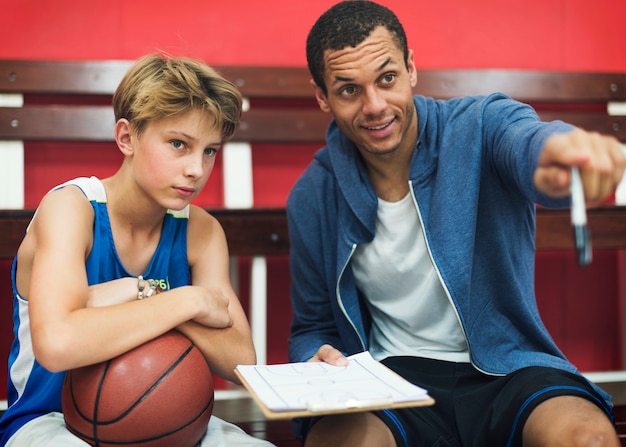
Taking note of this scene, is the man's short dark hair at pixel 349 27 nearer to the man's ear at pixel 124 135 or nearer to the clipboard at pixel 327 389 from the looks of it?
the man's ear at pixel 124 135

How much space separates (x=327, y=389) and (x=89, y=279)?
648mm

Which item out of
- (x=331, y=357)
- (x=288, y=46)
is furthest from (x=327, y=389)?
(x=288, y=46)

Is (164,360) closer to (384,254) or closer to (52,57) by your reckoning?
(384,254)

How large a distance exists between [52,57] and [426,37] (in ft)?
A: 4.87

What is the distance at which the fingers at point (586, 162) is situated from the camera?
3.69 feet

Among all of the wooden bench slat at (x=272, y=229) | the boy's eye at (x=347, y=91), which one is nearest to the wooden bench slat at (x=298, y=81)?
the wooden bench slat at (x=272, y=229)

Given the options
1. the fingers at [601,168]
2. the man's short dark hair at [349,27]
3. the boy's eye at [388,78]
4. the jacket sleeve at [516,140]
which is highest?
the man's short dark hair at [349,27]

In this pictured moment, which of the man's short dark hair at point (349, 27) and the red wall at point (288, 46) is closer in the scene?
the man's short dark hair at point (349, 27)

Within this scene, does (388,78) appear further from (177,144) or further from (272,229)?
(272,229)

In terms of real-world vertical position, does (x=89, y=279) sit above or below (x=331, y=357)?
above

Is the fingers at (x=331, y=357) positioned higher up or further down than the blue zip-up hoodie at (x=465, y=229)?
further down

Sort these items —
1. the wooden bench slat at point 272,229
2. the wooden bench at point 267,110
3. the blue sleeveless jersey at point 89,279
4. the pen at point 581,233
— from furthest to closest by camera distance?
the wooden bench at point 267,110
the wooden bench slat at point 272,229
the blue sleeveless jersey at point 89,279
the pen at point 581,233

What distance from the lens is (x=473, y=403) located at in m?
1.67

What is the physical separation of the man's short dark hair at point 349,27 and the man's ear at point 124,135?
0.53 metres
